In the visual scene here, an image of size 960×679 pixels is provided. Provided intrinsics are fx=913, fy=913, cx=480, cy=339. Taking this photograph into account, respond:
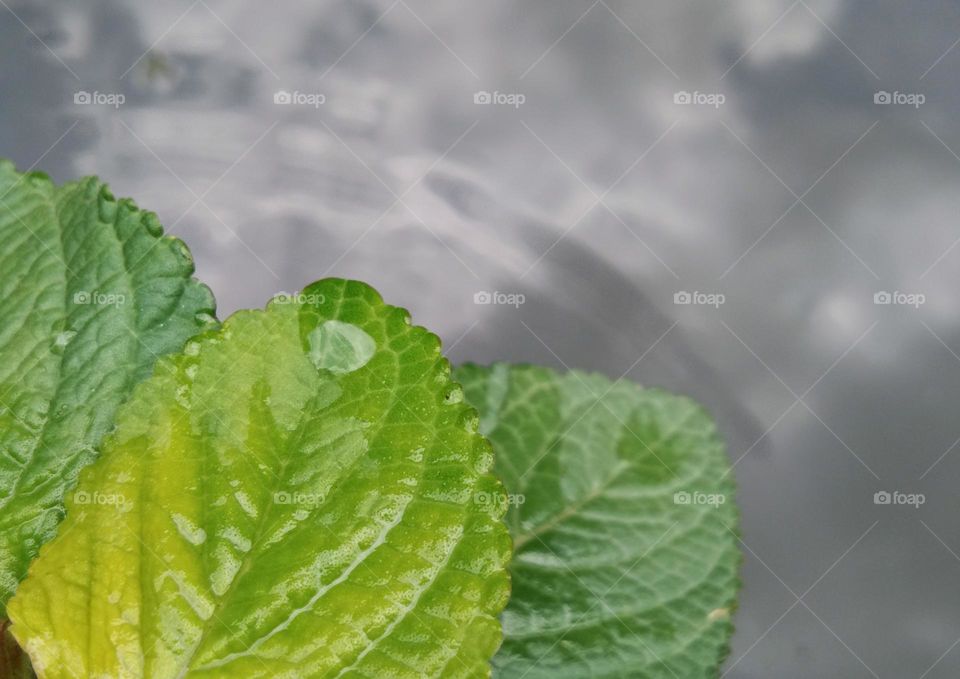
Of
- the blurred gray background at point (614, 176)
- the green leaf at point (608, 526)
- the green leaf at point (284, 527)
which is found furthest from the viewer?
the blurred gray background at point (614, 176)

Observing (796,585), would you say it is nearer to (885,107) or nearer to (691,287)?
(691,287)

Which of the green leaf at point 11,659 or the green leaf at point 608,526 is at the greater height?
the green leaf at point 608,526

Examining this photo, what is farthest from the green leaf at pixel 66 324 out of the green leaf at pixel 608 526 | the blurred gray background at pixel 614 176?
the blurred gray background at pixel 614 176

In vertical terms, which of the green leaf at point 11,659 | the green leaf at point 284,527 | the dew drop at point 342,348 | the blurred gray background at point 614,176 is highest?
the blurred gray background at point 614,176

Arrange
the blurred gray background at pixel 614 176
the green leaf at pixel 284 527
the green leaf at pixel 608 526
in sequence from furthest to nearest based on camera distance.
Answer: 1. the blurred gray background at pixel 614 176
2. the green leaf at pixel 608 526
3. the green leaf at pixel 284 527

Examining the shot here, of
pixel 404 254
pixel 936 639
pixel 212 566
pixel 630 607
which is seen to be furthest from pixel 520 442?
pixel 936 639

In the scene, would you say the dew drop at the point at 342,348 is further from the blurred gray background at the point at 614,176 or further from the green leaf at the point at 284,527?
the blurred gray background at the point at 614,176

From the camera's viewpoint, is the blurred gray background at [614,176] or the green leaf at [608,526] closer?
the green leaf at [608,526]
